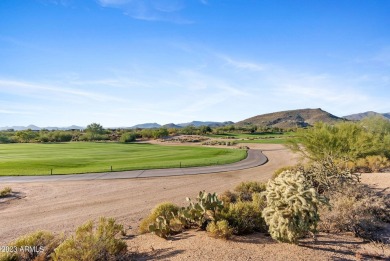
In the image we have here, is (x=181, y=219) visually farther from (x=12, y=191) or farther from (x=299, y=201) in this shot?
(x=12, y=191)

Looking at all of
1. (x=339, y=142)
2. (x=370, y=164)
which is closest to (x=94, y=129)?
(x=339, y=142)

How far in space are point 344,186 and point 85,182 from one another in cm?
1947

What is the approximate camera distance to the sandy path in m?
12.8

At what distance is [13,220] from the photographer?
13.3 m

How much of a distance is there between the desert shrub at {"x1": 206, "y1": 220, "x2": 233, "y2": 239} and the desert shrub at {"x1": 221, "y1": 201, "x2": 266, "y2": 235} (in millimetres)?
398

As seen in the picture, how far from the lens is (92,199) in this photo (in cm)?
1731

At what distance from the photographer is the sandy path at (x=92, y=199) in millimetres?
12805

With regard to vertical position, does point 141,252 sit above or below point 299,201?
below

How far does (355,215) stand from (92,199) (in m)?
15.0

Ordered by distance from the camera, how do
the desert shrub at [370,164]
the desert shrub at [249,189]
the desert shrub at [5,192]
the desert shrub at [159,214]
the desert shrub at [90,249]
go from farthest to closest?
the desert shrub at [370,164]
the desert shrub at [5,192]
the desert shrub at [249,189]
the desert shrub at [159,214]
the desert shrub at [90,249]

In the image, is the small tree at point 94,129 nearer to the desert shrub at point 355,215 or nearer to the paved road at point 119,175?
the paved road at point 119,175

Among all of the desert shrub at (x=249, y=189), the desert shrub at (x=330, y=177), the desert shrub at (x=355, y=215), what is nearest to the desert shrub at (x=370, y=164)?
the desert shrub at (x=330, y=177)

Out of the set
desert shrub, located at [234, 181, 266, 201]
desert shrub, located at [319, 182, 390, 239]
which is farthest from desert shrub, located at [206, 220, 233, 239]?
desert shrub, located at [234, 181, 266, 201]

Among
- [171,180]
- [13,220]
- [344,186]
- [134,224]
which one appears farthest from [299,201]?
[171,180]
